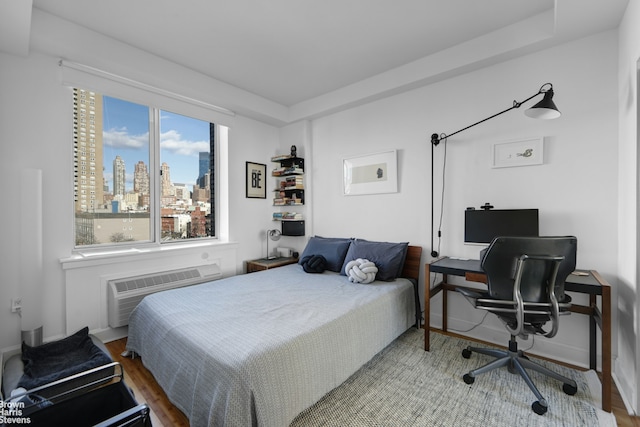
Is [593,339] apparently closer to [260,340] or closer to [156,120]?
[260,340]

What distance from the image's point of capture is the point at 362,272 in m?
2.75

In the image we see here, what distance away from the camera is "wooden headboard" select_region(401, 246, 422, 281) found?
3.02 m

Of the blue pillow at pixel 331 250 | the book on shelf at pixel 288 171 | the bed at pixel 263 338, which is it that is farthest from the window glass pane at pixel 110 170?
the blue pillow at pixel 331 250

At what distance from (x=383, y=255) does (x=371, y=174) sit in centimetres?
104

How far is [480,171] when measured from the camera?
2699 millimetres

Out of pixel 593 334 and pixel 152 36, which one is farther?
pixel 152 36

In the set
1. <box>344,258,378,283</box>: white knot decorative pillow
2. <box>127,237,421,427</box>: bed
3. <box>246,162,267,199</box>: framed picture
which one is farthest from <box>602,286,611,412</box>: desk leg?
<box>246,162,267,199</box>: framed picture

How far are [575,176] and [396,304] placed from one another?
5.83ft

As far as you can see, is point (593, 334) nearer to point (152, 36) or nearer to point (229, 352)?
point (229, 352)

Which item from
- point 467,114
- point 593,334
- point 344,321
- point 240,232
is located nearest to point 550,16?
point 467,114

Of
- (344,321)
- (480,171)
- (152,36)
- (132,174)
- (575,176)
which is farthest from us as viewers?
(132,174)

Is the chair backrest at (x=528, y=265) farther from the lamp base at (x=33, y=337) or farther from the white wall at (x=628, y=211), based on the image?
the lamp base at (x=33, y=337)

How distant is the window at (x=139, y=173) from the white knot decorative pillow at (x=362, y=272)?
209 centimetres

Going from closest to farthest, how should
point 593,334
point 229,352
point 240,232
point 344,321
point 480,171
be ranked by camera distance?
point 229,352 < point 344,321 < point 593,334 < point 480,171 < point 240,232
